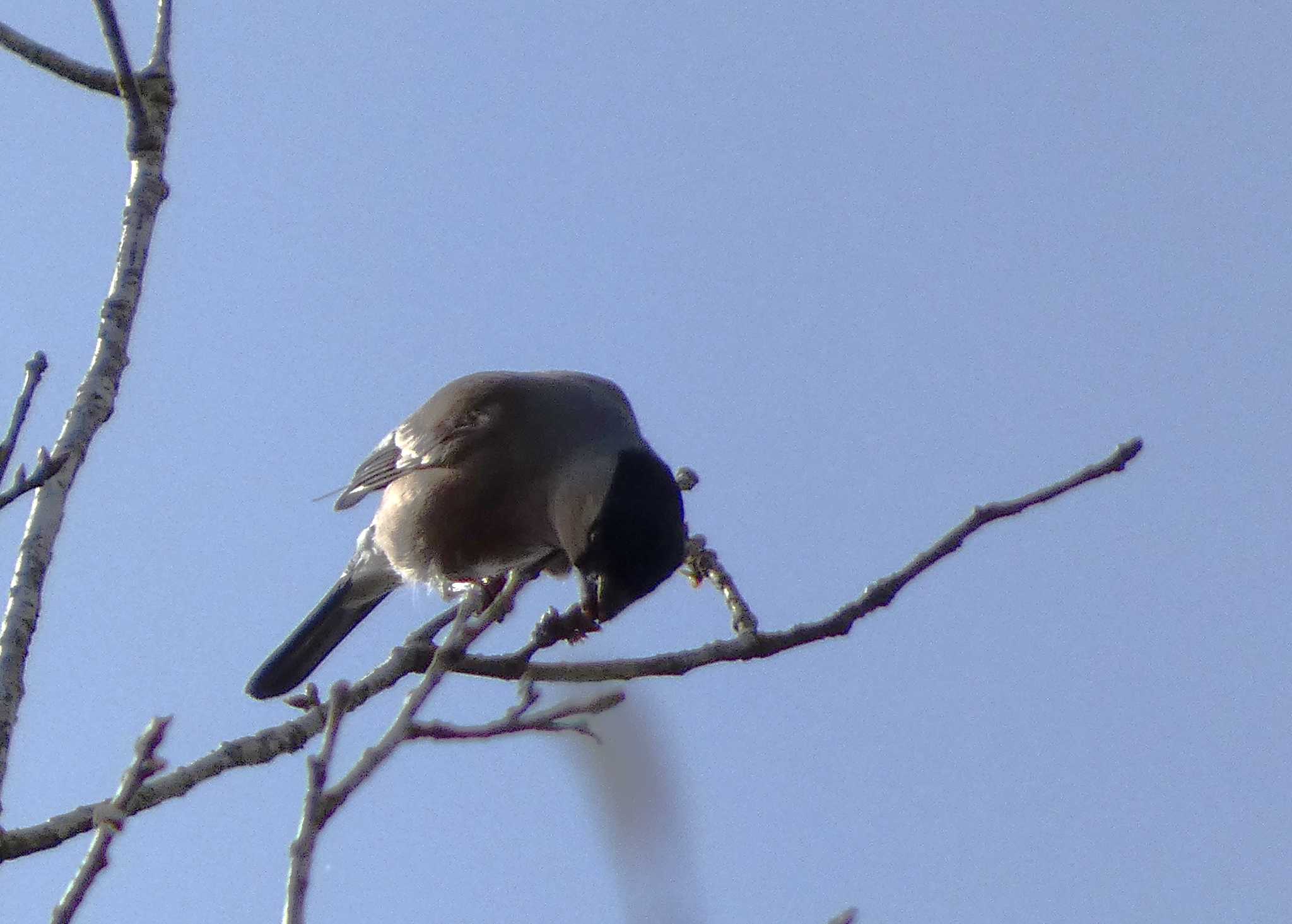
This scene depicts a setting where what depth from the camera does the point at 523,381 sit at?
250 inches

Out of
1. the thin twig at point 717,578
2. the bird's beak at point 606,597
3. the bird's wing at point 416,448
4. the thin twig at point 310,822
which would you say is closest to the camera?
the thin twig at point 310,822

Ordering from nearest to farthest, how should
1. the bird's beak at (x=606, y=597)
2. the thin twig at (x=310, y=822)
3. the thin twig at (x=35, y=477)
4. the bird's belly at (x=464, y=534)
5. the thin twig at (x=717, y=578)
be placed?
1. the thin twig at (x=310, y=822)
2. the thin twig at (x=35, y=477)
3. the thin twig at (x=717, y=578)
4. the bird's beak at (x=606, y=597)
5. the bird's belly at (x=464, y=534)

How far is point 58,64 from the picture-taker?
3703 mm

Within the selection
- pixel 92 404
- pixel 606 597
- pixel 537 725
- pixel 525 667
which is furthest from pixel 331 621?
pixel 537 725

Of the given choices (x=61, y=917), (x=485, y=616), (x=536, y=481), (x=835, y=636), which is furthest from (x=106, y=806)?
(x=536, y=481)

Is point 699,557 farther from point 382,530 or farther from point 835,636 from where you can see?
point 382,530

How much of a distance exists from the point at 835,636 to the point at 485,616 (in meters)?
1.55

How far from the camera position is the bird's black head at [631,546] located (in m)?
4.89

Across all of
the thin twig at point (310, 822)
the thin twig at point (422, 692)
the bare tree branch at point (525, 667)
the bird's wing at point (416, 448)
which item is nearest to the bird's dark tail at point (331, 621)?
the bird's wing at point (416, 448)

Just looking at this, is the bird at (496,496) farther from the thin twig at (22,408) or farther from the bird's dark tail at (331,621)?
the thin twig at (22,408)

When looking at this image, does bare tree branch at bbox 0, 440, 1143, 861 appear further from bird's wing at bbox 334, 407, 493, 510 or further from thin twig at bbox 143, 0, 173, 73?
bird's wing at bbox 334, 407, 493, 510

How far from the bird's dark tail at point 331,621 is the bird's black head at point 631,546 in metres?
1.41

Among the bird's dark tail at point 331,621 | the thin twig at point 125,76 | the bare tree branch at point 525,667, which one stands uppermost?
the thin twig at point 125,76

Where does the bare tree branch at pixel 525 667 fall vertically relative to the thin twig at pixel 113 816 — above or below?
above
